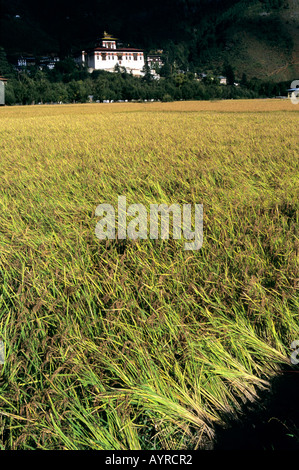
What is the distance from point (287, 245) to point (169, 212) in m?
1.15

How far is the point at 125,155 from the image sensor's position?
6.27 m

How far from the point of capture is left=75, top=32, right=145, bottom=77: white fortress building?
99.4 m

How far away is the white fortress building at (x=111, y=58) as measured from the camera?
326ft

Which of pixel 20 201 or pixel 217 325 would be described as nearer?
pixel 217 325

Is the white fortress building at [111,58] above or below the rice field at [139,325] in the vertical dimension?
above

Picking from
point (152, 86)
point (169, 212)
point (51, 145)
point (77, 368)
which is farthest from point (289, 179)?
point (152, 86)

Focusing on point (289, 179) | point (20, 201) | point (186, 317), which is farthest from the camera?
point (289, 179)

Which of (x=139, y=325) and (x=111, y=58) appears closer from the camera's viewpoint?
(x=139, y=325)

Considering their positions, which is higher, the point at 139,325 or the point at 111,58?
the point at 111,58

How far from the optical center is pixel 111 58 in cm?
10150

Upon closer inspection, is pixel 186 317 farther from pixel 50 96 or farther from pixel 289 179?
pixel 50 96

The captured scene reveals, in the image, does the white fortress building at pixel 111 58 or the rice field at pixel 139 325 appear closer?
the rice field at pixel 139 325

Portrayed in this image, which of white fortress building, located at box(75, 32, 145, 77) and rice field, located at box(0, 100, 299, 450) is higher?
white fortress building, located at box(75, 32, 145, 77)

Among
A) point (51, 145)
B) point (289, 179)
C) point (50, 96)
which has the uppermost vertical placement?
point (50, 96)
